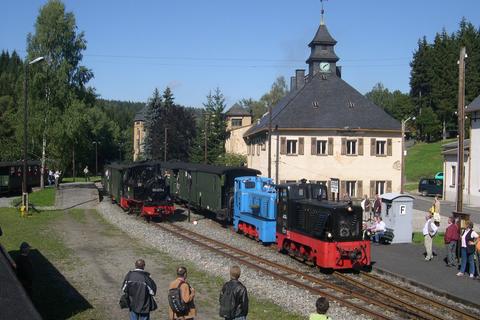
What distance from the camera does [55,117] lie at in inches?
1713

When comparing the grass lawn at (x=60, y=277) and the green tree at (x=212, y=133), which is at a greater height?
the green tree at (x=212, y=133)

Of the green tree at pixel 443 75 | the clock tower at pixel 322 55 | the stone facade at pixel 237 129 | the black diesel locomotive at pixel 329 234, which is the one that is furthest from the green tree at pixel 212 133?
the black diesel locomotive at pixel 329 234

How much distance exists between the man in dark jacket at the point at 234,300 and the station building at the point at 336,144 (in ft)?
113

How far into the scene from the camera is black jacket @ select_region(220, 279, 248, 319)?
834cm

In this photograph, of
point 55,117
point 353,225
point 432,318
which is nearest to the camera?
point 432,318

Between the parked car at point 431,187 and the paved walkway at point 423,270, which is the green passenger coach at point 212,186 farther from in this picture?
the parked car at point 431,187

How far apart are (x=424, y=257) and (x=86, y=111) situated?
33.4 metres

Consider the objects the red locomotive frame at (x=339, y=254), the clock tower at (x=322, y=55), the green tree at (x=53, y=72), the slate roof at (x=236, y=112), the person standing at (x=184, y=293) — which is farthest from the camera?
the slate roof at (x=236, y=112)

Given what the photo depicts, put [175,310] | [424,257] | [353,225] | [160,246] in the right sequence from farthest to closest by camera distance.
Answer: [160,246], [424,257], [353,225], [175,310]

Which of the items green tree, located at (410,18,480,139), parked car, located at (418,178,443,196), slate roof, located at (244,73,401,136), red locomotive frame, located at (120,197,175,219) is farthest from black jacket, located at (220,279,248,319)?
green tree, located at (410,18,480,139)

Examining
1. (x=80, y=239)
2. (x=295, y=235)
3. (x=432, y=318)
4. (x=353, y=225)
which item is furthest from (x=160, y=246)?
(x=432, y=318)

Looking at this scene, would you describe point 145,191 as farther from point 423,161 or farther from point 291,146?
point 423,161

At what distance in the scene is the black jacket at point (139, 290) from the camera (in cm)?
886

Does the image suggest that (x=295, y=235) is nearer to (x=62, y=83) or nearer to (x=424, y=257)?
(x=424, y=257)
